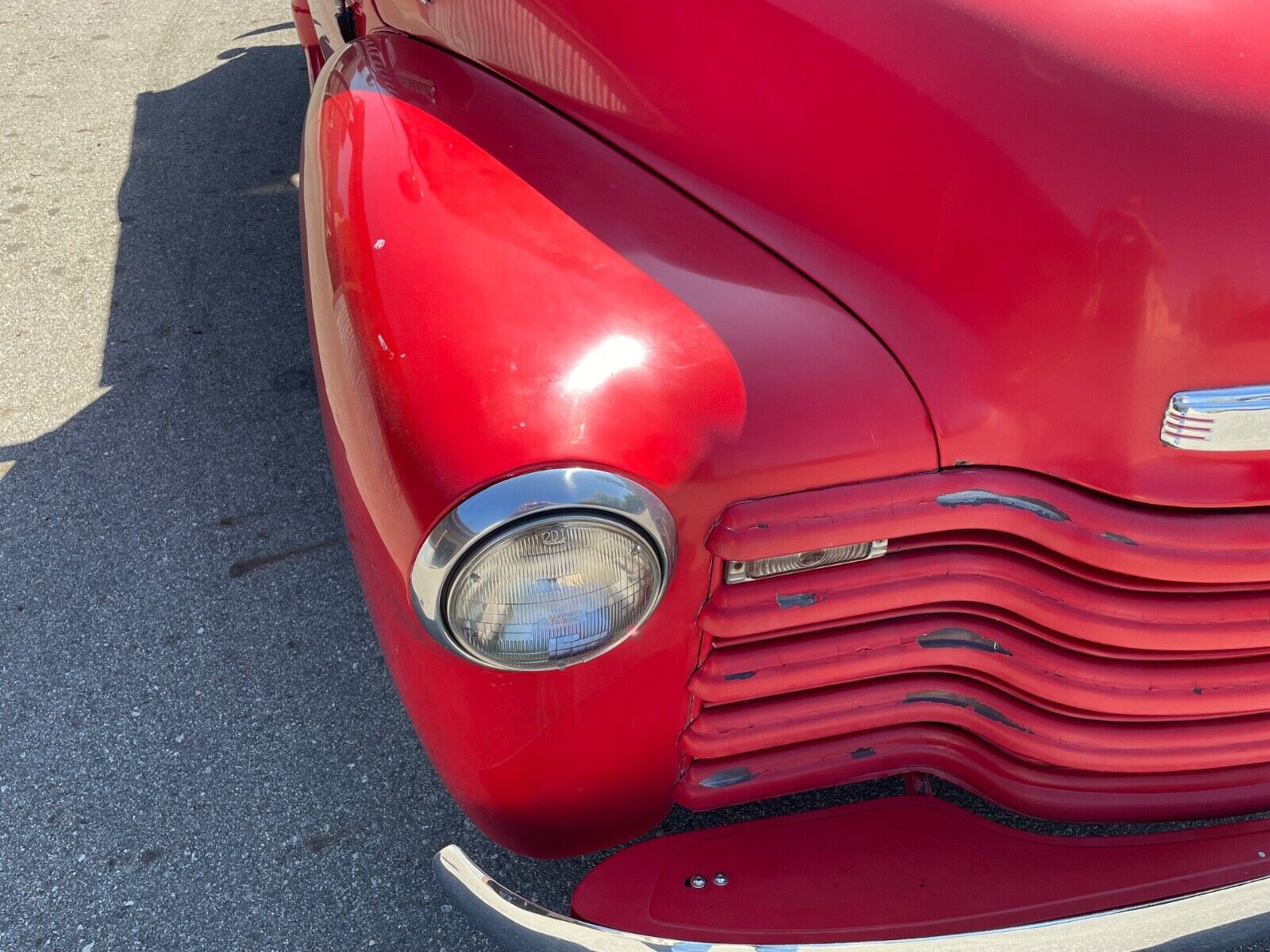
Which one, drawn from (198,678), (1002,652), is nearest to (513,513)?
(1002,652)

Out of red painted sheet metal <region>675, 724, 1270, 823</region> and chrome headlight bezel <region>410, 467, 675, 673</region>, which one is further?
red painted sheet metal <region>675, 724, 1270, 823</region>

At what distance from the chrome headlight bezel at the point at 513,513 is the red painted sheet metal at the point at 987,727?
0.34 meters

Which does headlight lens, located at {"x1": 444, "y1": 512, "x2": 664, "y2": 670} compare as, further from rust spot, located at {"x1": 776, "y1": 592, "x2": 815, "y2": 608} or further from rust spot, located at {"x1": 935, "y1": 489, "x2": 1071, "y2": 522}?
rust spot, located at {"x1": 935, "y1": 489, "x2": 1071, "y2": 522}

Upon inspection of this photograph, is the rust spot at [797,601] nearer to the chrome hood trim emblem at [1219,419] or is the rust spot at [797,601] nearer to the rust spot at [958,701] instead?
the rust spot at [958,701]

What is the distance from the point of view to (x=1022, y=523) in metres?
1.23

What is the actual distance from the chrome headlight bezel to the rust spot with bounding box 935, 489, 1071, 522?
1.15ft

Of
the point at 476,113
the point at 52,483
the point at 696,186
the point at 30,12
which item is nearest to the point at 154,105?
the point at 30,12

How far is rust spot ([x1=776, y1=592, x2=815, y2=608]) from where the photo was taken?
1.25 meters

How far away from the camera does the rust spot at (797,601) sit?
49.1 inches

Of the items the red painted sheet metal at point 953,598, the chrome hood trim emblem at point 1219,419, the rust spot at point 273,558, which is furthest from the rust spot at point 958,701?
the rust spot at point 273,558

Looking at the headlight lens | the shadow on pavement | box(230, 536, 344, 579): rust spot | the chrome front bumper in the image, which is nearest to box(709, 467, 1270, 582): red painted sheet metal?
the headlight lens

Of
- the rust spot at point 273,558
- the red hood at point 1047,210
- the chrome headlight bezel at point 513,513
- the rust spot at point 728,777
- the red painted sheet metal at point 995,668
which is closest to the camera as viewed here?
the chrome headlight bezel at point 513,513

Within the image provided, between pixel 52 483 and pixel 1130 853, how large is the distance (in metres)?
2.52

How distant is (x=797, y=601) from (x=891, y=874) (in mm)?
410
